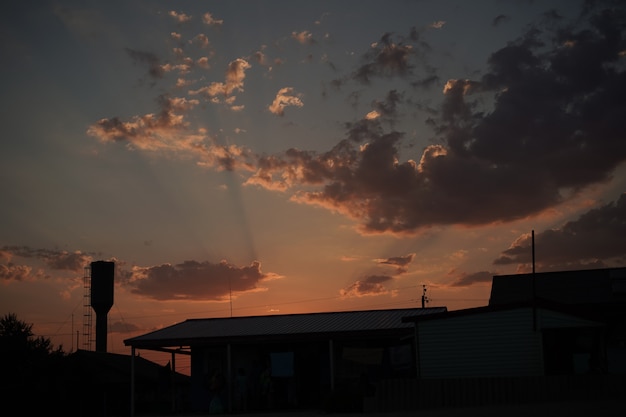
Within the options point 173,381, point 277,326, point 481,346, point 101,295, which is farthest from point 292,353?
point 101,295

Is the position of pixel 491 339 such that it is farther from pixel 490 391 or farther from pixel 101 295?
pixel 101 295

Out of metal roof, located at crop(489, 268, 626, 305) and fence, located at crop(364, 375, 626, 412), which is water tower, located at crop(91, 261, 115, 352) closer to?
metal roof, located at crop(489, 268, 626, 305)

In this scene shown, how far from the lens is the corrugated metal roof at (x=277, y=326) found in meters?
30.7

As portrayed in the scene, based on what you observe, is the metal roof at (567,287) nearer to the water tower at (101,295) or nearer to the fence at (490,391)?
the fence at (490,391)

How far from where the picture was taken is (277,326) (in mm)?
33312

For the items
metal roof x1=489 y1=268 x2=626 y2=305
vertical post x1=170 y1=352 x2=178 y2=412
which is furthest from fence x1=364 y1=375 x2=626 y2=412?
metal roof x1=489 y1=268 x2=626 y2=305

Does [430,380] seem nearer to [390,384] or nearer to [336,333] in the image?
[390,384]

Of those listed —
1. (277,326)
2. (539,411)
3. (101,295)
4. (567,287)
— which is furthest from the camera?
(101,295)

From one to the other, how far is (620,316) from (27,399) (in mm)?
28862

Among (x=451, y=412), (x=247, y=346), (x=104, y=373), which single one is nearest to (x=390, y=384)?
(x=451, y=412)

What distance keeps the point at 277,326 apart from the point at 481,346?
10743 millimetres

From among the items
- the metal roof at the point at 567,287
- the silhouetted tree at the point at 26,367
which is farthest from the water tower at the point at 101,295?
the metal roof at the point at 567,287

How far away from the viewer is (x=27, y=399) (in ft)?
117

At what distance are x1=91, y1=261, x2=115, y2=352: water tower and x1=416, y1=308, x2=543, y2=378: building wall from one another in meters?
55.1
